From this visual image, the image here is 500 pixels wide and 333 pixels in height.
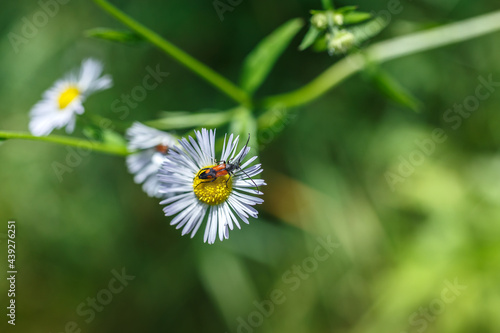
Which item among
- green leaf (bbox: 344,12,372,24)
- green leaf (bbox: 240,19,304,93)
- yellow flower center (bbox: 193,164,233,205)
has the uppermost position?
green leaf (bbox: 240,19,304,93)

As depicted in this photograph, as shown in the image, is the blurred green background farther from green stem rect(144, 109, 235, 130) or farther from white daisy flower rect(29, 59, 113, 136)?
green stem rect(144, 109, 235, 130)

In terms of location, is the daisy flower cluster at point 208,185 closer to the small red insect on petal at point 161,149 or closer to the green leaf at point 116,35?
the small red insect on petal at point 161,149

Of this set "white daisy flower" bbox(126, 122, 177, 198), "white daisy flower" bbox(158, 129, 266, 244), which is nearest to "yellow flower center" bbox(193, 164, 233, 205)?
"white daisy flower" bbox(158, 129, 266, 244)

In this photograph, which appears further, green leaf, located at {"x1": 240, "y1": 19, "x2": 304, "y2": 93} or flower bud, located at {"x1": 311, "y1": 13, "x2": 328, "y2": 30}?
green leaf, located at {"x1": 240, "y1": 19, "x2": 304, "y2": 93}

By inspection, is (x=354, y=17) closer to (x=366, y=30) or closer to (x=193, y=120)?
(x=366, y=30)

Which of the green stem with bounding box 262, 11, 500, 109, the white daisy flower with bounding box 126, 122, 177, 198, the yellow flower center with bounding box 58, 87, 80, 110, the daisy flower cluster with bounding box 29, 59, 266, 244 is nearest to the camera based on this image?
the daisy flower cluster with bounding box 29, 59, 266, 244

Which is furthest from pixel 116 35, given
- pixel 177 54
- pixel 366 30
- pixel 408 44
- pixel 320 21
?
pixel 408 44

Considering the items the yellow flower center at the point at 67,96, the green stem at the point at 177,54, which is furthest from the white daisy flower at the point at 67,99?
the green stem at the point at 177,54

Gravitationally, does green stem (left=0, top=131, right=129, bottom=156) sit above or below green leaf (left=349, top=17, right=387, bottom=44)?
below
